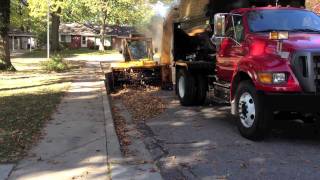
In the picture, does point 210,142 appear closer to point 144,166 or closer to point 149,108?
point 144,166

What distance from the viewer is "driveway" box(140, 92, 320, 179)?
7348 mm

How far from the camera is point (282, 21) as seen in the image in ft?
34.0

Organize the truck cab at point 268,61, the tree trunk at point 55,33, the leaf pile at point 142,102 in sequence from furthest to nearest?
1. the tree trunk at point 55,33
2. the leaf pile at point 142,102
3. the truck cab at point 268,61

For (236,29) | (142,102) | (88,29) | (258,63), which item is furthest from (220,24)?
(88,29)

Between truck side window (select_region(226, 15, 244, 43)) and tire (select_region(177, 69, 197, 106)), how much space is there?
305 centimetres

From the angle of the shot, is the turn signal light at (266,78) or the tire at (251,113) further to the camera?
the tire at (251,113)

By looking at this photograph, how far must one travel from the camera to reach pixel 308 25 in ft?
34.2

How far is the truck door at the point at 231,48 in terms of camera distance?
10438 mm

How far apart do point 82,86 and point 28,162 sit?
1149 centimetres

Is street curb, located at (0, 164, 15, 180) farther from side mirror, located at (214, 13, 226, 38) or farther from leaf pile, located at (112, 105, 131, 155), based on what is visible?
side mirror, located at (214, 13, 226, 38)

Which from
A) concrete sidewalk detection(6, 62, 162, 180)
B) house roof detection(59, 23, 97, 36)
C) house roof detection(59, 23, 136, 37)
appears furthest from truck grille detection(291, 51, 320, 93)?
house roof detection(59, 23, 97, 36)

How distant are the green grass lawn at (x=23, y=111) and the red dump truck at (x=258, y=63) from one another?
350cm

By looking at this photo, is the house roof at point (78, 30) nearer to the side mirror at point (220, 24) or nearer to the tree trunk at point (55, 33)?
the tree trunk at point (55, 33)

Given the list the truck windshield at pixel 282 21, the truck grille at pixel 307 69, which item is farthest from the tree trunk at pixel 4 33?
the truck grille at pixel 307 69
